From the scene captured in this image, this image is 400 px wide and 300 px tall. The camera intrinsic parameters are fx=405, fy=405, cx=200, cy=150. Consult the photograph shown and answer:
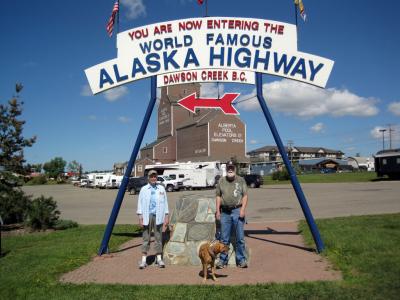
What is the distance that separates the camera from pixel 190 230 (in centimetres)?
820

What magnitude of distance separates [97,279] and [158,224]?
1.45 meters

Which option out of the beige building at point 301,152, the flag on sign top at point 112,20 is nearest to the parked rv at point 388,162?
the flag on sign top at point 112,20

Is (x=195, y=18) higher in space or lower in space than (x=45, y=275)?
higher

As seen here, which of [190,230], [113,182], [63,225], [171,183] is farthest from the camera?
[113,182]

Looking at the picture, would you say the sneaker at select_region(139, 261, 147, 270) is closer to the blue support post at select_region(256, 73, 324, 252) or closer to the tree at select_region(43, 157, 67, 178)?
the blue support post at select_region(256, 73, 324, 252)

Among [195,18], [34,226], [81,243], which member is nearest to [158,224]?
[81,243]

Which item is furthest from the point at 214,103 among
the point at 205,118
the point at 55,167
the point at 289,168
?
the point at 55,167

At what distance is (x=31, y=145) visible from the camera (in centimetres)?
1475

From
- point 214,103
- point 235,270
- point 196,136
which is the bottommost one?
point 235,270

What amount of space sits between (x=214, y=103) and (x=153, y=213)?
299cm

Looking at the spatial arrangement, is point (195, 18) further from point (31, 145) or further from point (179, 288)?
point (31, 145)

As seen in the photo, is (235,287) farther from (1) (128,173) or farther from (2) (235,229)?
(1) (128,173)

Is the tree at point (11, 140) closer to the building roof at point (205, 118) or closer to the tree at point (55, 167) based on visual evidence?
the building roof at point (205, 118)

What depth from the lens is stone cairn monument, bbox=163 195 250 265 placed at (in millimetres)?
7727
